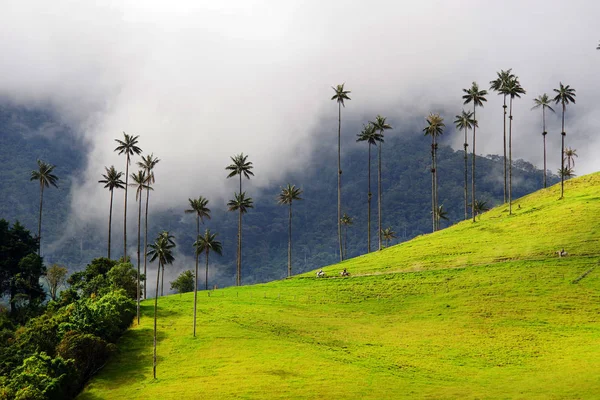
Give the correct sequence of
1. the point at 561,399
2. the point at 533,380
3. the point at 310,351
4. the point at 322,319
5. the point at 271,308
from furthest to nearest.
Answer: the point at 271,308 → the point at 322,319 → the point at 310,351 → the point at 533,380 → the point at 561,399

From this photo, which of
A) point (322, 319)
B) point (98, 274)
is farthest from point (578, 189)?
point (98, 274)

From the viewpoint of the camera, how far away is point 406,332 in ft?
305

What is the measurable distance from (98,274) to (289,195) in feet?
208

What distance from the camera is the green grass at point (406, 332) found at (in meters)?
72.5

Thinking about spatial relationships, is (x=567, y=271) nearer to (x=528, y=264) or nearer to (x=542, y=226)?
(x=528, y=264)

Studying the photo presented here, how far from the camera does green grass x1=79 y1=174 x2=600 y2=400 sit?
72500 mm

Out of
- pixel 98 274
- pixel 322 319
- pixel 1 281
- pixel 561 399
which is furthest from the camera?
pixel 1 281

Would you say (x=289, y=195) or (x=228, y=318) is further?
(x=289, y=195)

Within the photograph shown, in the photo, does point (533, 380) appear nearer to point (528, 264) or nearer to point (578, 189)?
point (528, 264)

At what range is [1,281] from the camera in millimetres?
Answer: 161750

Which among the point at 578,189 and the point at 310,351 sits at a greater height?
the point at 578,189

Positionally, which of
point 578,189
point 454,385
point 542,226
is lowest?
point 454,385

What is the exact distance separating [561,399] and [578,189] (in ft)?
413

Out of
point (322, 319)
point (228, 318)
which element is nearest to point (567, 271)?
point (322, 319)
